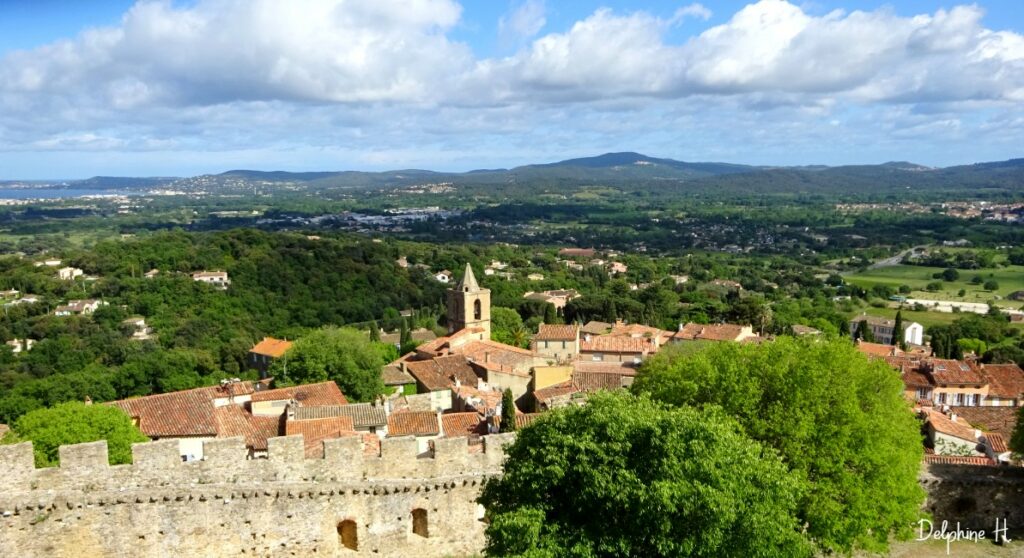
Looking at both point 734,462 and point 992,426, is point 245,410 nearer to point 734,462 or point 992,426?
point 734,462

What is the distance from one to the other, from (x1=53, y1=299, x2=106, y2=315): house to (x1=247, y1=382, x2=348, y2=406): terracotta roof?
196ft

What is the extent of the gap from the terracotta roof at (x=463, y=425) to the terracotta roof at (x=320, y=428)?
13.8 ft

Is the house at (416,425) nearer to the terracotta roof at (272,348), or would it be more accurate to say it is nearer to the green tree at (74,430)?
the green tree at (74,430)

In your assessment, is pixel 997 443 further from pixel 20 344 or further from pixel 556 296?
pixel 20 344

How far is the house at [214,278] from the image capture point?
89750 millimetres

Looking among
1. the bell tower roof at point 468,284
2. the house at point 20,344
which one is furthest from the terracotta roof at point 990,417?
the house at point 20,344

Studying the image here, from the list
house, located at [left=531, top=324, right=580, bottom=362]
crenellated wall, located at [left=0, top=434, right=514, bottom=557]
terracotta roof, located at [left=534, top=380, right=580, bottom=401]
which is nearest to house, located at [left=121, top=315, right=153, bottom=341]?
house, located at [left=531, top=324, right=580, bottom=362]

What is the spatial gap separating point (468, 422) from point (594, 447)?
44.0ft

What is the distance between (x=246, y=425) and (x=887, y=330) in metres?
71.2

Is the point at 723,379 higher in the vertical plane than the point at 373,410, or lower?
higher

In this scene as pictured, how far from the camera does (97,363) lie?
214 ft

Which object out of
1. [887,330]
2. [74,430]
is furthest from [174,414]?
[887,330]

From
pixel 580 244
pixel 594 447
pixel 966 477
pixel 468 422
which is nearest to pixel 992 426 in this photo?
pixel 966 477

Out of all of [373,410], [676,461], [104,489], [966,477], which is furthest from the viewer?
[373,410]
